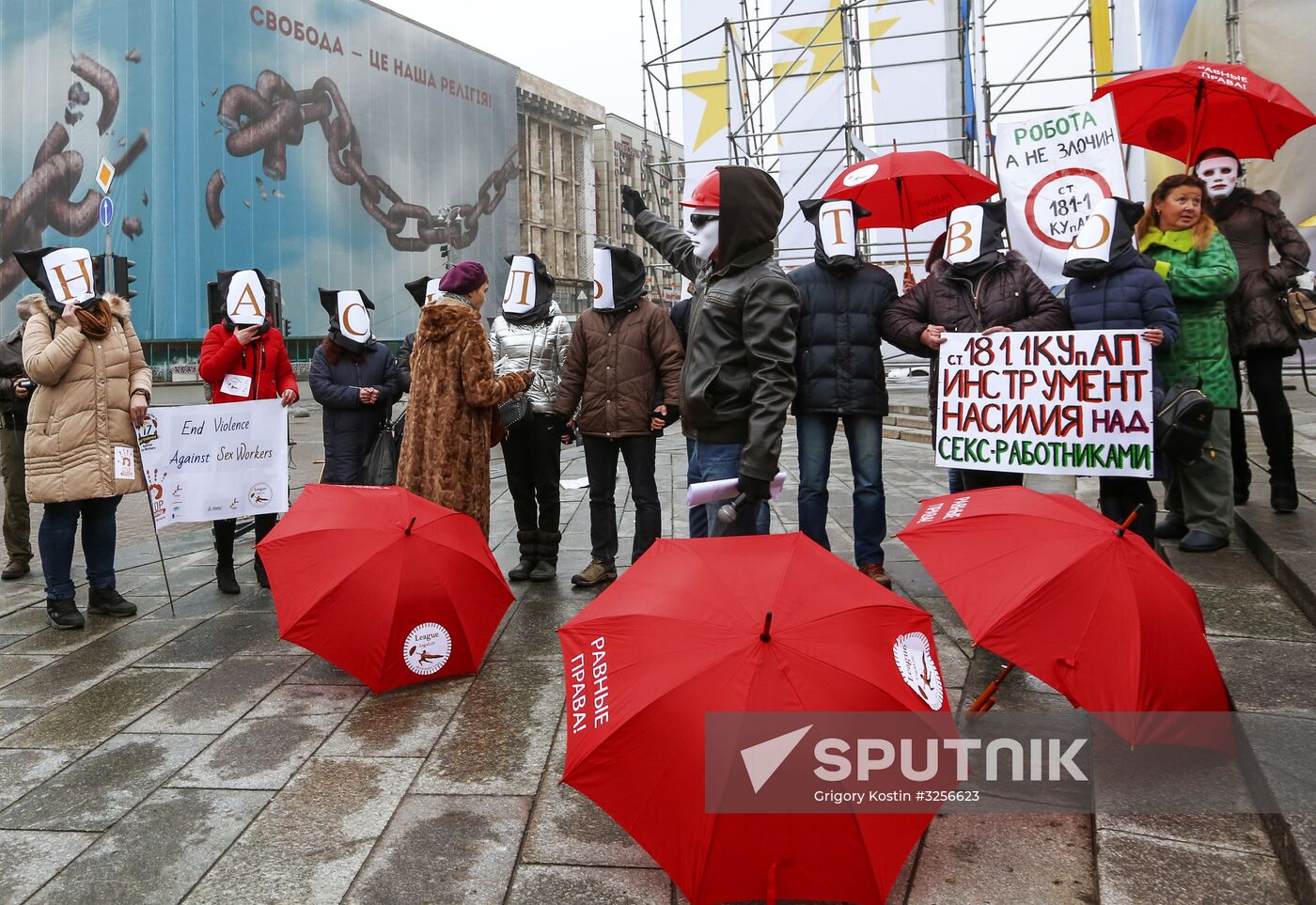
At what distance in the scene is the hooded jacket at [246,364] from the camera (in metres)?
5.62

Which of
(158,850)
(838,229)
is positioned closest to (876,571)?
(838,229)

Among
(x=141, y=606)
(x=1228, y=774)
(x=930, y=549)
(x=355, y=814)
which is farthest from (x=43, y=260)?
(x=1228, y=774)

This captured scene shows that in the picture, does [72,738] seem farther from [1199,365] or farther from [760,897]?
[1199,365]

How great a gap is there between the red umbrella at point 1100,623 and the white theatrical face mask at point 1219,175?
11.5 feet

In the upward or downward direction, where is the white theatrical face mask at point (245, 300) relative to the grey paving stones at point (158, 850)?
upward

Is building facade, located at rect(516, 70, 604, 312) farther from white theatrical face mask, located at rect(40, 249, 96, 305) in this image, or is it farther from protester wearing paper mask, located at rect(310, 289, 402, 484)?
white theatrical face mask, located at rect(40, 249, 96, 305)

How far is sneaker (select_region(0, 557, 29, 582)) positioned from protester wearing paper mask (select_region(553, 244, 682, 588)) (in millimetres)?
3474

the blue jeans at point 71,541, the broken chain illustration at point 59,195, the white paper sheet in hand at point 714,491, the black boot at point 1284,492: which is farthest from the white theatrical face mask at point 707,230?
the broken chain illustration at point 59,195

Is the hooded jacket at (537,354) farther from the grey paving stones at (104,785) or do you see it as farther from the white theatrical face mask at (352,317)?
the grey paving stones at (104,785)

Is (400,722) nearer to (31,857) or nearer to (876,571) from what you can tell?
(31,857)

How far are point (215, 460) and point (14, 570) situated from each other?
179 centimetres

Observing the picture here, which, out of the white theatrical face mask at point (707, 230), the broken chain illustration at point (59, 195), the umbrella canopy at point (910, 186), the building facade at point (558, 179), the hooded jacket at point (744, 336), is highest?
the building facade at point (558, 179)

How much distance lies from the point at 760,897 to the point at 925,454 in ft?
31.5

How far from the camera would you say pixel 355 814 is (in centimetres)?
293
